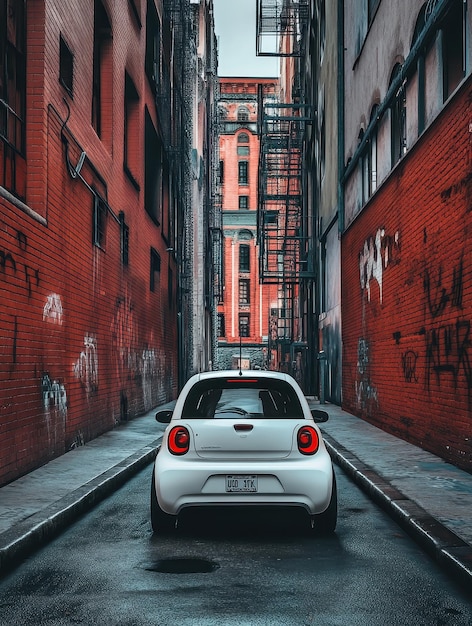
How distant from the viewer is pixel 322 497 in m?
6.54

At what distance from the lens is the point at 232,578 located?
211 inches

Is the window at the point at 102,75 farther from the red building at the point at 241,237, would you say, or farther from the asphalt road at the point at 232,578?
the red building at the point at 241,237

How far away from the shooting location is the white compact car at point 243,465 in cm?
648

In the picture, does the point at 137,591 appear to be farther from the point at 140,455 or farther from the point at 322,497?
the point at 140,455

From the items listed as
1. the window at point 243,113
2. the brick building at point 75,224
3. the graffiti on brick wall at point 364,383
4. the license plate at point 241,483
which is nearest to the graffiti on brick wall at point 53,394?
the brick building at point 75,224

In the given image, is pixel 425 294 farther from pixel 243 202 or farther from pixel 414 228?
pixel 243 202

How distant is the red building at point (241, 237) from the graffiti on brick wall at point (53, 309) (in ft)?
172

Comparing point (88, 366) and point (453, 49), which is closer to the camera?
point (453, 49)

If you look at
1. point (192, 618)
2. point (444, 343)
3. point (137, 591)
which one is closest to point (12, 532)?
point (137, 591)

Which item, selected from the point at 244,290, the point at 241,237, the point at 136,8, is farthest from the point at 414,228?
the point at 241,237

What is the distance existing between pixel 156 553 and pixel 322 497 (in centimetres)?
139

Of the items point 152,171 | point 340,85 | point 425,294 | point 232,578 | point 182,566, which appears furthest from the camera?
point 152,171

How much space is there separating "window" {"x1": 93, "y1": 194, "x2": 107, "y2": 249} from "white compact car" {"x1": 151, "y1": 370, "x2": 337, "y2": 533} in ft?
25.3

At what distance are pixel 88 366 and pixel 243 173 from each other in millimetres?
59407
